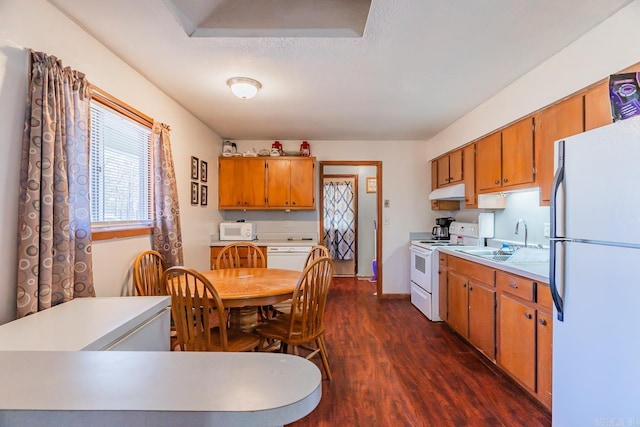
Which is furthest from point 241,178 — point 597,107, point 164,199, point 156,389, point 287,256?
point 156,389

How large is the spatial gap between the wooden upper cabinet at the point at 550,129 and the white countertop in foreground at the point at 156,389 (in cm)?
227

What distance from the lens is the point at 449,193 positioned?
12.1ft

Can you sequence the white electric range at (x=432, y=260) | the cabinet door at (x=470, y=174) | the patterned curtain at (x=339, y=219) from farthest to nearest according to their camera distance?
the patterned curtain at (x=339, y=219)
the white electric range at (x=432, y=260)
the cabinet door at (x=470, y=174)

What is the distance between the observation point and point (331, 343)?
2865 mm

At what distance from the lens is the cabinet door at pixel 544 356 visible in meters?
1.79

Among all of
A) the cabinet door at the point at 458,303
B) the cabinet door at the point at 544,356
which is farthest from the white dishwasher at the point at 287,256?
the cabinet door at the point at 544,356

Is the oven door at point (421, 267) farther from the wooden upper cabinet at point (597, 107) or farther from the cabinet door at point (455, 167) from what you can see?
the wooden upper cabinet at point (597, 107)

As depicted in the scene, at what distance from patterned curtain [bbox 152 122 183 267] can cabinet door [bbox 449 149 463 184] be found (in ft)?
10.3

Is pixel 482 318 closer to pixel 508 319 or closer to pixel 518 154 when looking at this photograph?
pixel 508 319

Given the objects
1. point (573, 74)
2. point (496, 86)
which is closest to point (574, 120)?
point (573, 74)

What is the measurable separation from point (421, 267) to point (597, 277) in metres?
2.63

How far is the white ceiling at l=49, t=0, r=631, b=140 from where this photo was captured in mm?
1613

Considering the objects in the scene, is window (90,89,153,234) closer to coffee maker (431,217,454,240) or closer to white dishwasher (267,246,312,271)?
white dishwasher (267,246,312,271)

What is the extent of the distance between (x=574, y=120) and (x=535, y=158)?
421mm
